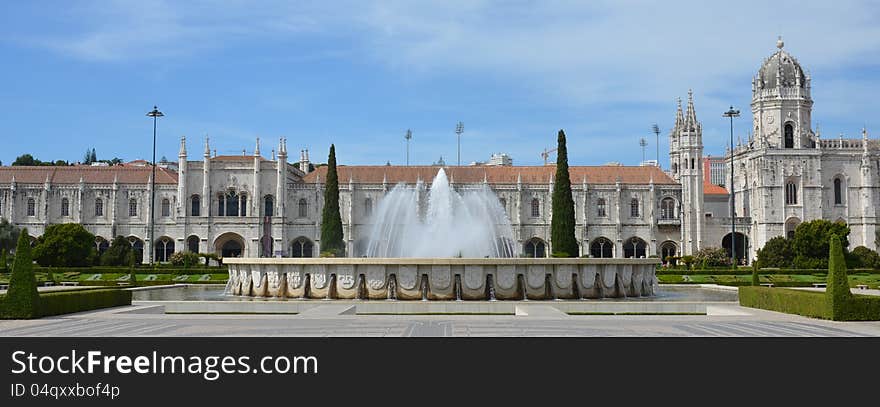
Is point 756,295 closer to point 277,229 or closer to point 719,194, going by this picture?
point 277,229

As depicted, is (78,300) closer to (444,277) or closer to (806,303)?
(444,277)

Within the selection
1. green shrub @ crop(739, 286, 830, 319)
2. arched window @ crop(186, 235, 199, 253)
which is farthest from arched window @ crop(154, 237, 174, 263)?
green shrub @ crop(739, 286, 830, 319)

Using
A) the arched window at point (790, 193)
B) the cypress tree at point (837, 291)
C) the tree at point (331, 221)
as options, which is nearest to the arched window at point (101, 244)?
the tree at point (331, 221)

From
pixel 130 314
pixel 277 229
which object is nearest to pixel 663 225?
pixel 277 229

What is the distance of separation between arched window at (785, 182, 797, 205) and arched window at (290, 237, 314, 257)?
1558 inches

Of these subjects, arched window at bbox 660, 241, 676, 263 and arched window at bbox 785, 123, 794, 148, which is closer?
arched window at bbox 785, 123, 794, 148

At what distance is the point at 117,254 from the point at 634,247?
41.7 metres

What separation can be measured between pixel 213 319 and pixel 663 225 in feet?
196

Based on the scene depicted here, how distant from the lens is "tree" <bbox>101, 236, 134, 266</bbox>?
66.1 meters

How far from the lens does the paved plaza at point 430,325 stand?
1691 cm

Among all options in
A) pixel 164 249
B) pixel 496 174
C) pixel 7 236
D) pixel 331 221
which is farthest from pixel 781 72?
pixel 7 236

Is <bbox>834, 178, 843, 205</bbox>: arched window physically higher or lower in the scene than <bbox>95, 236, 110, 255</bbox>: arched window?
higher

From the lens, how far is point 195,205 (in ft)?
241

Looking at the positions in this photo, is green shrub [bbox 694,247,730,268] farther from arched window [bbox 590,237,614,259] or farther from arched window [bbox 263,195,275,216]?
arched window [bbox 263,195,275,216]
